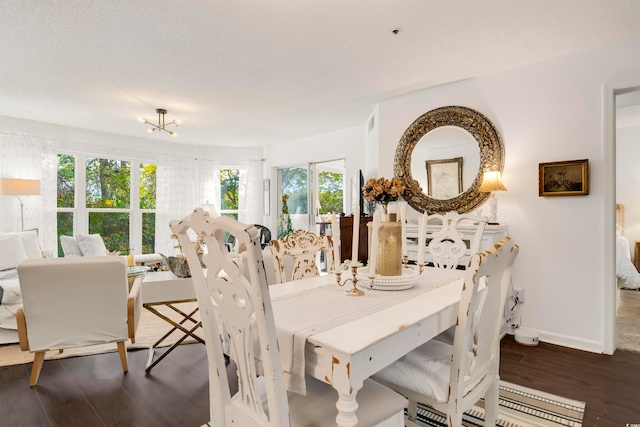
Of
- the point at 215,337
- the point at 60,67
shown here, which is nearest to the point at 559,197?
the point at 215,337

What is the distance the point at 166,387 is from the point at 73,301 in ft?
2.74

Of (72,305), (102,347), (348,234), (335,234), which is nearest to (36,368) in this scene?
(72,305)

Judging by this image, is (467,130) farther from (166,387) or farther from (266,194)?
(266,194)

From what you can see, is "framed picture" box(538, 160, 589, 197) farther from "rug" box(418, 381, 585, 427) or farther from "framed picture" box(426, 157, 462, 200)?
"rug" box(418, 381, 585, 427)

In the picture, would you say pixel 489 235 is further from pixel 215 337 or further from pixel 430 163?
pixel 215 337

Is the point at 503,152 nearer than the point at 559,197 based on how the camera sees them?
No

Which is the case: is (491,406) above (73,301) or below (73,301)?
below

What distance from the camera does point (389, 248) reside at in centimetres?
165

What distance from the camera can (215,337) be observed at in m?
1.27

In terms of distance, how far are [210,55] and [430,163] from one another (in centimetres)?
236

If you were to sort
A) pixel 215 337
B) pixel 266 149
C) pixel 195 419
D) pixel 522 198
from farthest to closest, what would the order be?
pixel 266 149
pixel 522 198
pixel 195 419
pixel 215 337

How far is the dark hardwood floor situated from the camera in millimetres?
1878

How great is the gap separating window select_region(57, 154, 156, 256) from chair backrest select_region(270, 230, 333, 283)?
4985mm

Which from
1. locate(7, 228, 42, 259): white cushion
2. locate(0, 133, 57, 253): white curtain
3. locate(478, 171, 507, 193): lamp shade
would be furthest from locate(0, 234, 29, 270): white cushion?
locate(478, 171, 507, 193): lamp shade
